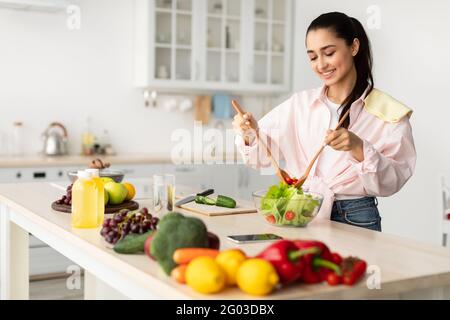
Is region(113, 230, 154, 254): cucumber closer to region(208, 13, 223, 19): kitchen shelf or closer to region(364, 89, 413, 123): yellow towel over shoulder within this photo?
region(364, 89, 413, 123): yellow towel over shoulder

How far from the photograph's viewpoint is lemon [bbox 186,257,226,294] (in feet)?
4.05

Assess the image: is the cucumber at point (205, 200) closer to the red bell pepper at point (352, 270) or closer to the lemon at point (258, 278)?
the red bell pepper at point (352, 270)

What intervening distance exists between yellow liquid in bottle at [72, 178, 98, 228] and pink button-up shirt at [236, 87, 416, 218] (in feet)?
2.22

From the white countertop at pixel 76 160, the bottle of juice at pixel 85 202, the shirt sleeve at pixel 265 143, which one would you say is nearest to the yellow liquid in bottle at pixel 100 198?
the bottle of juice at pixel 85 202

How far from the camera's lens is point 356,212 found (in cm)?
233

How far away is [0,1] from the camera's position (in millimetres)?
4395

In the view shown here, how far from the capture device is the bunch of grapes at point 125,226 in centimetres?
168

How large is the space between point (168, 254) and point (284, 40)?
4.62 meters

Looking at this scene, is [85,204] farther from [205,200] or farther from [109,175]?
[109,175]

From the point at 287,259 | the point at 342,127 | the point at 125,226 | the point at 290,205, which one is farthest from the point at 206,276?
the point at 342,127

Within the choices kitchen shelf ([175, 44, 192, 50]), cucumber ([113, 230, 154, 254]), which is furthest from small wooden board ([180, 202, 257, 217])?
kitchen shelf ([175, 44, 192, 50])

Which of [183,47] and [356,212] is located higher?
[183,47]

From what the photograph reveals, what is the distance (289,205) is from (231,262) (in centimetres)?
71
